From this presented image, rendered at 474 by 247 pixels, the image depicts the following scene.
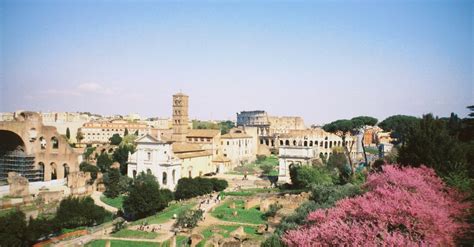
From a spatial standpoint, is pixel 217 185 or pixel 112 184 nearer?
pixel 112 184

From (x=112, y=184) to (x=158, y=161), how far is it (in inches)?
205

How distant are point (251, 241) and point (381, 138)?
58702mm

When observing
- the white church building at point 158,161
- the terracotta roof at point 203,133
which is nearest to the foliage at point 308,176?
the white church building at point 158,161

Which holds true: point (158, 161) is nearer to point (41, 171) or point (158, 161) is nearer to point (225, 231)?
point (41, 171)

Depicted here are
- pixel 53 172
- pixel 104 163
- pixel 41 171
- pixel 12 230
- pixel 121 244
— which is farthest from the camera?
pixel 104 163

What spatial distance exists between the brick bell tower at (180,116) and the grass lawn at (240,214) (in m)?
19.7

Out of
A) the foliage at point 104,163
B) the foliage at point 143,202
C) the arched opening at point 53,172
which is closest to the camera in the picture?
the foliage at point 143,202

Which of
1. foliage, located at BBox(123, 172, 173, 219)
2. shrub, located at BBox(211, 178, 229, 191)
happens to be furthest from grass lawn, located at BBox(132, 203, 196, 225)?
shrub, located at BBox(211, 178, 229, 191)

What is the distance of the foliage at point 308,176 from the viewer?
36.8 meters

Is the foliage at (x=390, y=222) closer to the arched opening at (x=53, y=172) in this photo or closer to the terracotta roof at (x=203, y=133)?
the arched opening at (x=53, y=172)

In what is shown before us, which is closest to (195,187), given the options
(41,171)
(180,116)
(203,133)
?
(180,116)

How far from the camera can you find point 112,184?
38.1 m

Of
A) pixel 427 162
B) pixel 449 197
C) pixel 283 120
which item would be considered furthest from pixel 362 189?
pixel 283 120

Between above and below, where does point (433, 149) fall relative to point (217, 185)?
above
